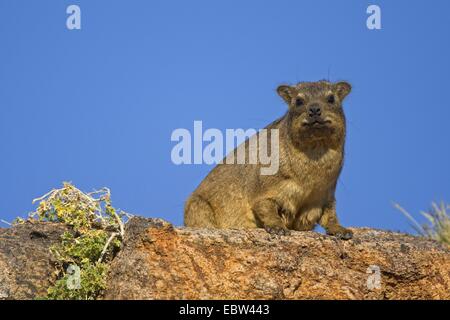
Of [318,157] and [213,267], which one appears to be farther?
[318,157]

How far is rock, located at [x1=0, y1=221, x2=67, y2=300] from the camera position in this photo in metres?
9.34

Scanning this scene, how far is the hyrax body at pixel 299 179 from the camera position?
1102cm

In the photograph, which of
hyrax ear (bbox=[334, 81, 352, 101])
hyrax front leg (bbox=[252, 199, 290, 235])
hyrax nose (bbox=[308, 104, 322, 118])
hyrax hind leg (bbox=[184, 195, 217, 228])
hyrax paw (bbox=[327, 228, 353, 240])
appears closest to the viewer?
hyrax paw (bbox=[327, 228, 353, 240])

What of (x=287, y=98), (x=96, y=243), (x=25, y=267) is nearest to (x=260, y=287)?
(x=96, y=243)

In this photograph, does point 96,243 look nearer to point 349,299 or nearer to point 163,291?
point 163,291

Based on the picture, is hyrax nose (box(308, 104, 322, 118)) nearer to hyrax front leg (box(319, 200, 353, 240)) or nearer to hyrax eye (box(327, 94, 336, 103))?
hyrax eye (box(327, 94, 336, 103))

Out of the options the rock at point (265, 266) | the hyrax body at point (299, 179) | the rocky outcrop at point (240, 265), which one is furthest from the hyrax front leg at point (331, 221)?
the rock at point (265, 266)

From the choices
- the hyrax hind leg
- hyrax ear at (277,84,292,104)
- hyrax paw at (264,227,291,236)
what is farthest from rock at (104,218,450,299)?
hyrax ear at (277,84,292,104)

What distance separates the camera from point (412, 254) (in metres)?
9.73

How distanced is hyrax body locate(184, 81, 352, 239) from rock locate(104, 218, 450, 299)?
118 centimetres

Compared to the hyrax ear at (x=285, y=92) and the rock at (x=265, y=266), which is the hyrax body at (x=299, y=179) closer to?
the hyrax ear at (x=285, y=92)

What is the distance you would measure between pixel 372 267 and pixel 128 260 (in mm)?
2681

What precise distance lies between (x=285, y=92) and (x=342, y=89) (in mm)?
769
